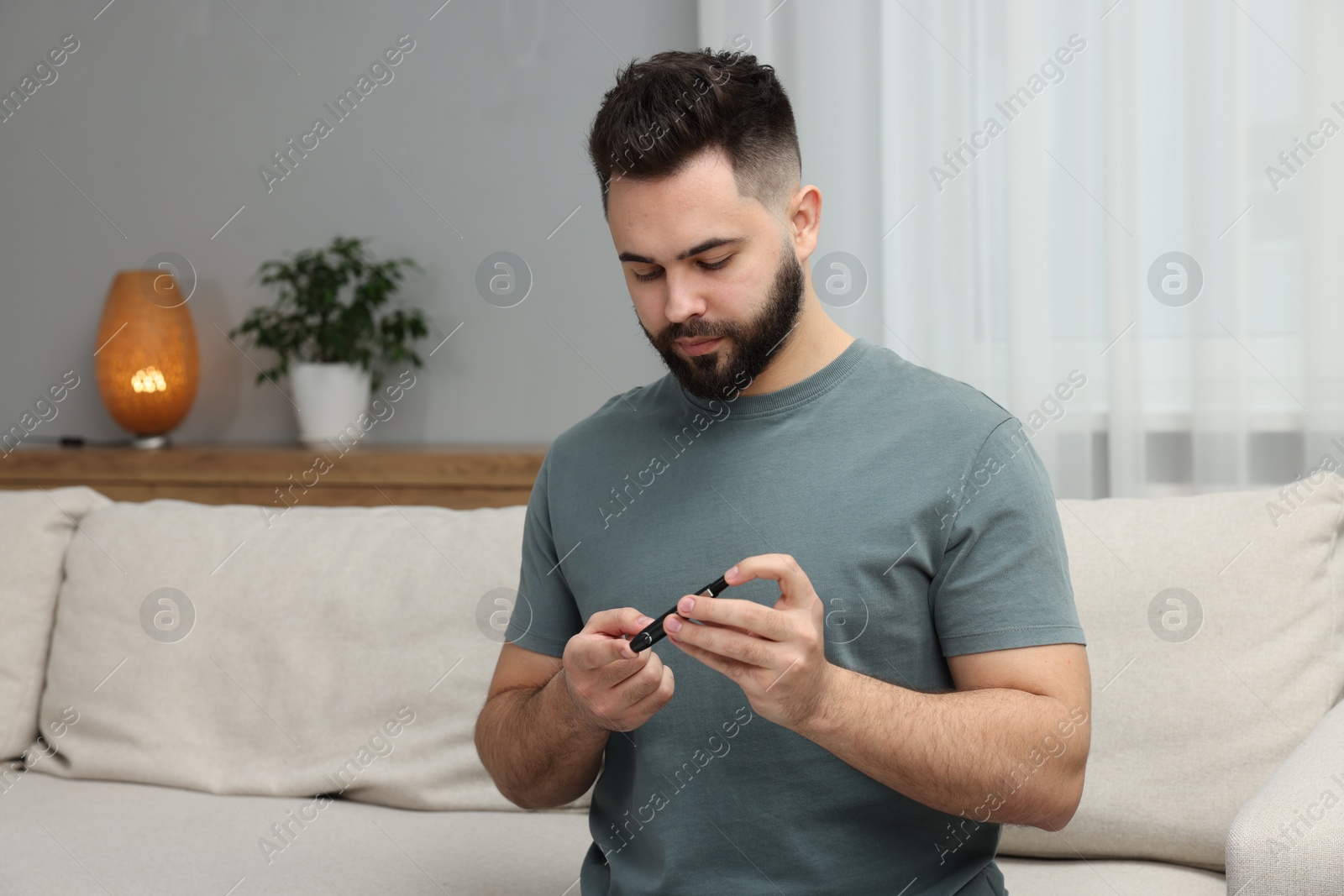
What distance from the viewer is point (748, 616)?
2.97 feet

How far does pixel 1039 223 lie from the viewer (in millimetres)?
2193

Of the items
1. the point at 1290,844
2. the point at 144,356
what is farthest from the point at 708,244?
the point at 144,356

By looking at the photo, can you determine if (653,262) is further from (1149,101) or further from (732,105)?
(1149,101)

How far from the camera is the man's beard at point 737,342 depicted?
Result: 116 cm

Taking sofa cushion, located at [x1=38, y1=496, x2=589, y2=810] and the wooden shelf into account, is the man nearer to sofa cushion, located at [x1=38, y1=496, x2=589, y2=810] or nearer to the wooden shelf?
sofa cushion, located at [x1=38, y1=496, x2=589, y2=810]

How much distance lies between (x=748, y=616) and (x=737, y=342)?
36 centimetres

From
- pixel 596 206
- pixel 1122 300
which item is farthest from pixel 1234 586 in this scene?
pixel 596 206

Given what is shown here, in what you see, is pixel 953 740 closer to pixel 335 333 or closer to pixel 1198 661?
pixel 1198 661

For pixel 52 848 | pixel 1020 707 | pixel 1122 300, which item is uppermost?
pixel 1122 300

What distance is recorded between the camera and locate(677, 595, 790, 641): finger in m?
0.91

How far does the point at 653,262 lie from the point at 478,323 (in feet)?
5.64

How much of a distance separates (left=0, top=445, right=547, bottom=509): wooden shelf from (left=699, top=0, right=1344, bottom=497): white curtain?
85 cm

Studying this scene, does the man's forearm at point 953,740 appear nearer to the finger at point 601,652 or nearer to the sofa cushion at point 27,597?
the finger at point 601,652

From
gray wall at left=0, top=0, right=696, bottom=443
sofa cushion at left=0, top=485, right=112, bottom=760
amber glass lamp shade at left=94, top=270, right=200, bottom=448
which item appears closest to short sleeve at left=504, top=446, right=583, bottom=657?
sofa cushion at left=0, top=485, right=112, bottom=760
